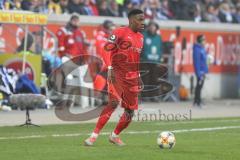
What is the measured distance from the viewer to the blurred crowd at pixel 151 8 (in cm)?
2331

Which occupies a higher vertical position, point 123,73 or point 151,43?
point 123,73

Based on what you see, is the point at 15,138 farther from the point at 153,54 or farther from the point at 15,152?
the point at 153,54

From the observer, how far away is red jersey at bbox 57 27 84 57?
22656mm

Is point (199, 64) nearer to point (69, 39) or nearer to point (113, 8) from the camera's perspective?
point (113, 8)

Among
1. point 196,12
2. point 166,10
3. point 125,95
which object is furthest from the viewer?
point 196,12

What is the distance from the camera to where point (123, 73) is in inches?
518

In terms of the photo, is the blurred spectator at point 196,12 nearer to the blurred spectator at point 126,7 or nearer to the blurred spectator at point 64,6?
the blurred spectator at point 126,7

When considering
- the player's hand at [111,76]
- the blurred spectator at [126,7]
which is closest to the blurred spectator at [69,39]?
the blurred spectator at [126,7]

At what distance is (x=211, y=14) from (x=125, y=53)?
17.9 metres

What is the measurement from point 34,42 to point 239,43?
34.4 ft

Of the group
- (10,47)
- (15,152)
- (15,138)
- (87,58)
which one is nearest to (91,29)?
(87,58)

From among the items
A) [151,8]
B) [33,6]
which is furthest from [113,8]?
[33,6]

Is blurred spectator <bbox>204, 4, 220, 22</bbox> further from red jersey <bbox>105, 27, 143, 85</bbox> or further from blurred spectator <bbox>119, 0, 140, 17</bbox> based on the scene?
red jersey <bbox>105, 27, 143, 85</bbox>

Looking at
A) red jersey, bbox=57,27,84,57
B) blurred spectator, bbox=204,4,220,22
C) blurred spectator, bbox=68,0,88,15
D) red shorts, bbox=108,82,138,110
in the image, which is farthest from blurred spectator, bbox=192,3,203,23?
red shorts, bbox=108,82,138,110
